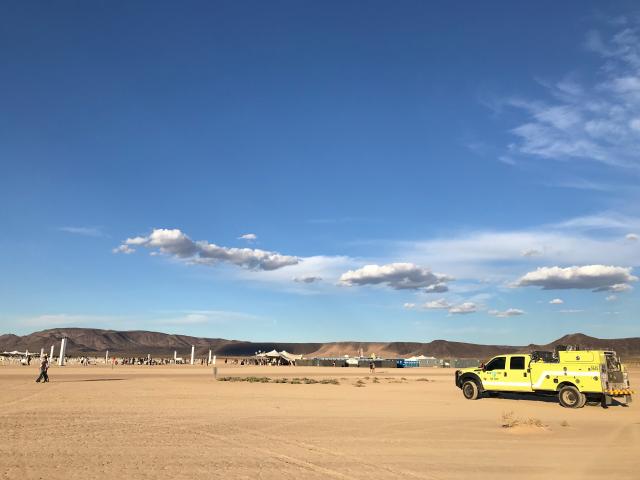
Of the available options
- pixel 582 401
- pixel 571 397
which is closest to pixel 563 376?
pixel 571 397

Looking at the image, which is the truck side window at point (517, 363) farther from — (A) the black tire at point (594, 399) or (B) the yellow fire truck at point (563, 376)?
(A) the black tire at point (594, 399)

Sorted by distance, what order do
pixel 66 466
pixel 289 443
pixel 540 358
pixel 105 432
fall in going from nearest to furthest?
pixel 66 466 < pixel 289 443 < pixel 105 432 < pixel 540 358

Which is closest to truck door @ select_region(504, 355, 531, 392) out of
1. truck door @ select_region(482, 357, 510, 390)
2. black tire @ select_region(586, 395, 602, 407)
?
truck door @ select_region(482, 357, 510, 390)

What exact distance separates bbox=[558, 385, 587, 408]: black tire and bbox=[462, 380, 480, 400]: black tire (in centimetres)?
372

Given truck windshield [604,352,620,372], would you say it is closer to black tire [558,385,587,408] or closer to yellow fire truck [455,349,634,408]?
yellow fire truck [455,349,634,408]

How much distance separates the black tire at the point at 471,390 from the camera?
23.3 m

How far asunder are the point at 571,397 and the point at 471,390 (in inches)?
176

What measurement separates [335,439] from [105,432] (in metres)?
5.72

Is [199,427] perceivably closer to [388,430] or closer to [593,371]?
[388,430]

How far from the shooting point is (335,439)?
12711 millimetres

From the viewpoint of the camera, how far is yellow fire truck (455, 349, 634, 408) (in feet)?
64.9

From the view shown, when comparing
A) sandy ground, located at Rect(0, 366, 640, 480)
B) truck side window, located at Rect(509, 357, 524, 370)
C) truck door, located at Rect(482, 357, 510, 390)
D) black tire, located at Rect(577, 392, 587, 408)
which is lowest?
sandy ground, located at Rect(0, 366, 640, 480)

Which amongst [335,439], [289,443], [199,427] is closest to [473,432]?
[335,439]

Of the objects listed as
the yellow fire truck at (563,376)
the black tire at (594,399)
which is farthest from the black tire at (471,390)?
the black tire at (594,399)
